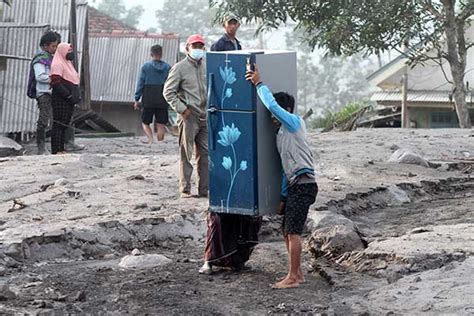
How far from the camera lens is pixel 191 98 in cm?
1068

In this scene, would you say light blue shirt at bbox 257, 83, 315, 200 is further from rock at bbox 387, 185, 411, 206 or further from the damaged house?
the damaged house

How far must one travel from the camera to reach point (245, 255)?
849 centimetres

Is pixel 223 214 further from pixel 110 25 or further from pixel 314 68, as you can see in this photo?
pixel 314 68

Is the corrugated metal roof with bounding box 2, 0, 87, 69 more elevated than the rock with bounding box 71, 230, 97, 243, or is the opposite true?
the corrugated metal roof with bounding box 2, 0, 87, 69

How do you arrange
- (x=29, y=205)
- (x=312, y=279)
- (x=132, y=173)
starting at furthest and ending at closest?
(x=132, y=173), (x=29, y=205), (x=312, y=279)

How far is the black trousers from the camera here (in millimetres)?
14070

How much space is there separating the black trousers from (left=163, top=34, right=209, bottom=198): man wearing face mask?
3654 millimetres

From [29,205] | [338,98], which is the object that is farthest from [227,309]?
[338,98]

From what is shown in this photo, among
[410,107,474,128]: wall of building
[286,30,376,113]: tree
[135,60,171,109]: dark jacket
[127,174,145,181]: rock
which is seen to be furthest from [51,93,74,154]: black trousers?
[286,30,376,113]: tree

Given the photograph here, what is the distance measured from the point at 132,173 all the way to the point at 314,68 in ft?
158

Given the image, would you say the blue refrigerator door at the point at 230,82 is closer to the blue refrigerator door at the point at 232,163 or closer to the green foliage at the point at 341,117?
the blue refrigerator door at the point at 232,163

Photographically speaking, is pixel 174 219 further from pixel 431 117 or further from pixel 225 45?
pixel 431 117

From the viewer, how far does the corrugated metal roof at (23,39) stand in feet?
54.5

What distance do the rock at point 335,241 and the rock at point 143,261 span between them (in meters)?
1.22
